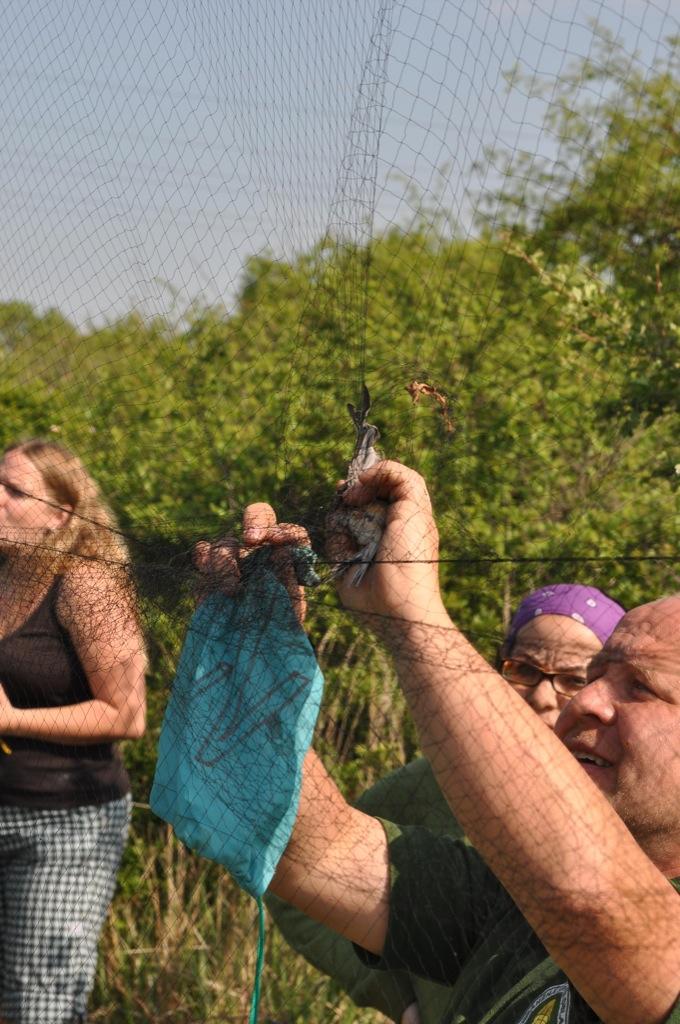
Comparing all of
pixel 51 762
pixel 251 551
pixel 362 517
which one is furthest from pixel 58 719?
pixel 362 517

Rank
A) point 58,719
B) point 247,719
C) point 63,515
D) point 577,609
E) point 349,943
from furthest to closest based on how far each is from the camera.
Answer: point 58,719, point 349,943, point 577,609, point 63,515, point 247,719

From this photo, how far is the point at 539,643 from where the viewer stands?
7.39 ft

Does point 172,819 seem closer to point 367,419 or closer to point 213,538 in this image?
point 213,538

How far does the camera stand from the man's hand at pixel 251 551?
1.66 metres

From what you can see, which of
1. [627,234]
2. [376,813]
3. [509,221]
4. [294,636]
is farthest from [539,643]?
[627,234]

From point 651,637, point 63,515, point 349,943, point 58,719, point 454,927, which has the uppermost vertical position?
point 63,515

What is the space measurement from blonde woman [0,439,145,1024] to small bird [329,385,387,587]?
37 cm

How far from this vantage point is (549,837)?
134cm

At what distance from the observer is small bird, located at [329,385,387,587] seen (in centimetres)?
154

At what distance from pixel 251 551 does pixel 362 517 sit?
0.18 meters

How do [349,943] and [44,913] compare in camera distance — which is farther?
[44,913]

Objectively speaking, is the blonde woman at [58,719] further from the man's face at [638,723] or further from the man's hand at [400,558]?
the man's face at [638,723]

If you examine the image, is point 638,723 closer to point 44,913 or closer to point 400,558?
point 400,558

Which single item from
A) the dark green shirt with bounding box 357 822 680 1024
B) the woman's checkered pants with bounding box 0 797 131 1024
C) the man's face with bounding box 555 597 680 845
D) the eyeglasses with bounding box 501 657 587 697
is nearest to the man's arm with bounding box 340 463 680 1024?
the man's face with bounding box 555 597 680 845
